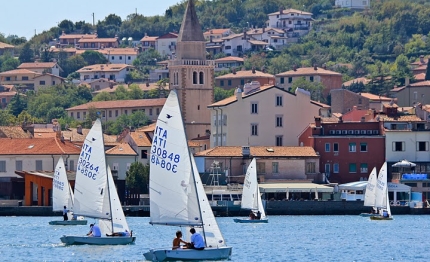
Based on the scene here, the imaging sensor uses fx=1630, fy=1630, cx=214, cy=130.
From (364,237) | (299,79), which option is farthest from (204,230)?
(299,79)

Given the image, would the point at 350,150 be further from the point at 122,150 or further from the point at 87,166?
the point at 87,166

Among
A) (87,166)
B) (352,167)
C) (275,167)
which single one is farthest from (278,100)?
A: (87,166)

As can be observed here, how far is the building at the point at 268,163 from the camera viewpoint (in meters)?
116

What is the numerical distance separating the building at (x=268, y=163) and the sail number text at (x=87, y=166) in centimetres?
4138

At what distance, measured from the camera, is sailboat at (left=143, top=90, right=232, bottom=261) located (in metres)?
58.9

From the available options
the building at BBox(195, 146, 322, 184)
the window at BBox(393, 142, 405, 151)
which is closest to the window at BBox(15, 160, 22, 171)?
the building at BBox(195, 146, 322, 184)

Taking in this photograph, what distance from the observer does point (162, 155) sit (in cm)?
5959

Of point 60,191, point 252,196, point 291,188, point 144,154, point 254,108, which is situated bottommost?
point 291,188

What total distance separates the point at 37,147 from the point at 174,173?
62.5m

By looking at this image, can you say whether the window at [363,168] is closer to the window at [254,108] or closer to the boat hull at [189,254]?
the window at [254,108]

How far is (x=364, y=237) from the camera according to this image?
269 feet

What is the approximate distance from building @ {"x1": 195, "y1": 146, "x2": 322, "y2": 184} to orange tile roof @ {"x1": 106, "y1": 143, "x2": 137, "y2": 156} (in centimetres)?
798

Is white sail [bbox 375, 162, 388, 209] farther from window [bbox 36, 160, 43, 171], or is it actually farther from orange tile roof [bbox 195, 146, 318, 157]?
window [bbox 36, 160, 43, 171]

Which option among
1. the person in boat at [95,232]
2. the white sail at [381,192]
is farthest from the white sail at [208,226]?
the white sail at [381,192]
